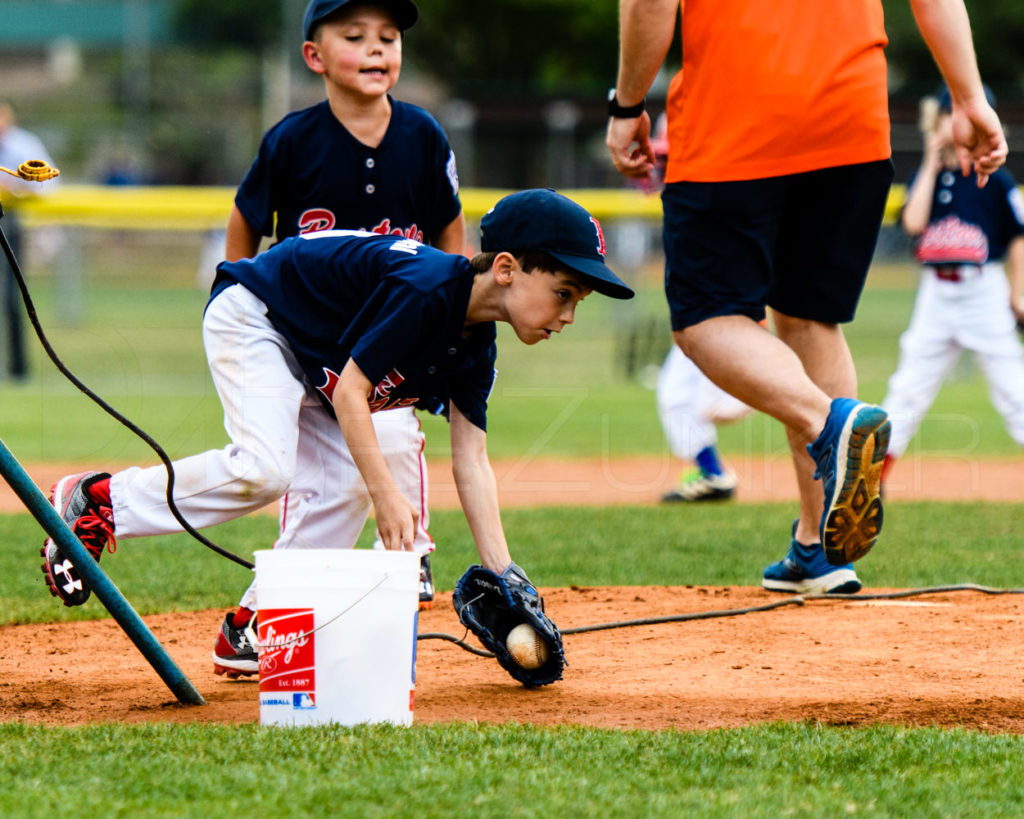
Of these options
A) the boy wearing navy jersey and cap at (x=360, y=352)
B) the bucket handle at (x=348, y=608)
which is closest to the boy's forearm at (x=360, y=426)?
the boy wearing navy jersey and cap at (x=360, y=352)

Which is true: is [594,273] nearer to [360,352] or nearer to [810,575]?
[360,352]

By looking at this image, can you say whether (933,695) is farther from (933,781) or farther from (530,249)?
(530,249)

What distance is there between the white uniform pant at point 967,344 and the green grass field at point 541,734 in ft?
2.00

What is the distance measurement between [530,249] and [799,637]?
1.49 meters

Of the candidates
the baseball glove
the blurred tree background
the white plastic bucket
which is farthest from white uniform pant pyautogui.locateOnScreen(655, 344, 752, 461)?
the blurred tree background

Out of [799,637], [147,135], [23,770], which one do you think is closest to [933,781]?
[799,637]

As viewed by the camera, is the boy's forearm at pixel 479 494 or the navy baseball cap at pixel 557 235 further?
the boy's forearm at pixel 479 494

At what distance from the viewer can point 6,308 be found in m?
13.1

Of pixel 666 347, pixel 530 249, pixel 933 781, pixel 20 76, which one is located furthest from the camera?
pixel 20 76

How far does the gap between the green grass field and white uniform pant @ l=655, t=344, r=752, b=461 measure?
397 mm

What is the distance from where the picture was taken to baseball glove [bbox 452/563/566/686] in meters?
3.39

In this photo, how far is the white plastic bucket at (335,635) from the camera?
2934 millimetres

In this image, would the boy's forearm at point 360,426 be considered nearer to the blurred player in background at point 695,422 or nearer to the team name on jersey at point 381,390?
the team name on jersey at point 381,390

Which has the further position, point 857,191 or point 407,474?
point 407,474
